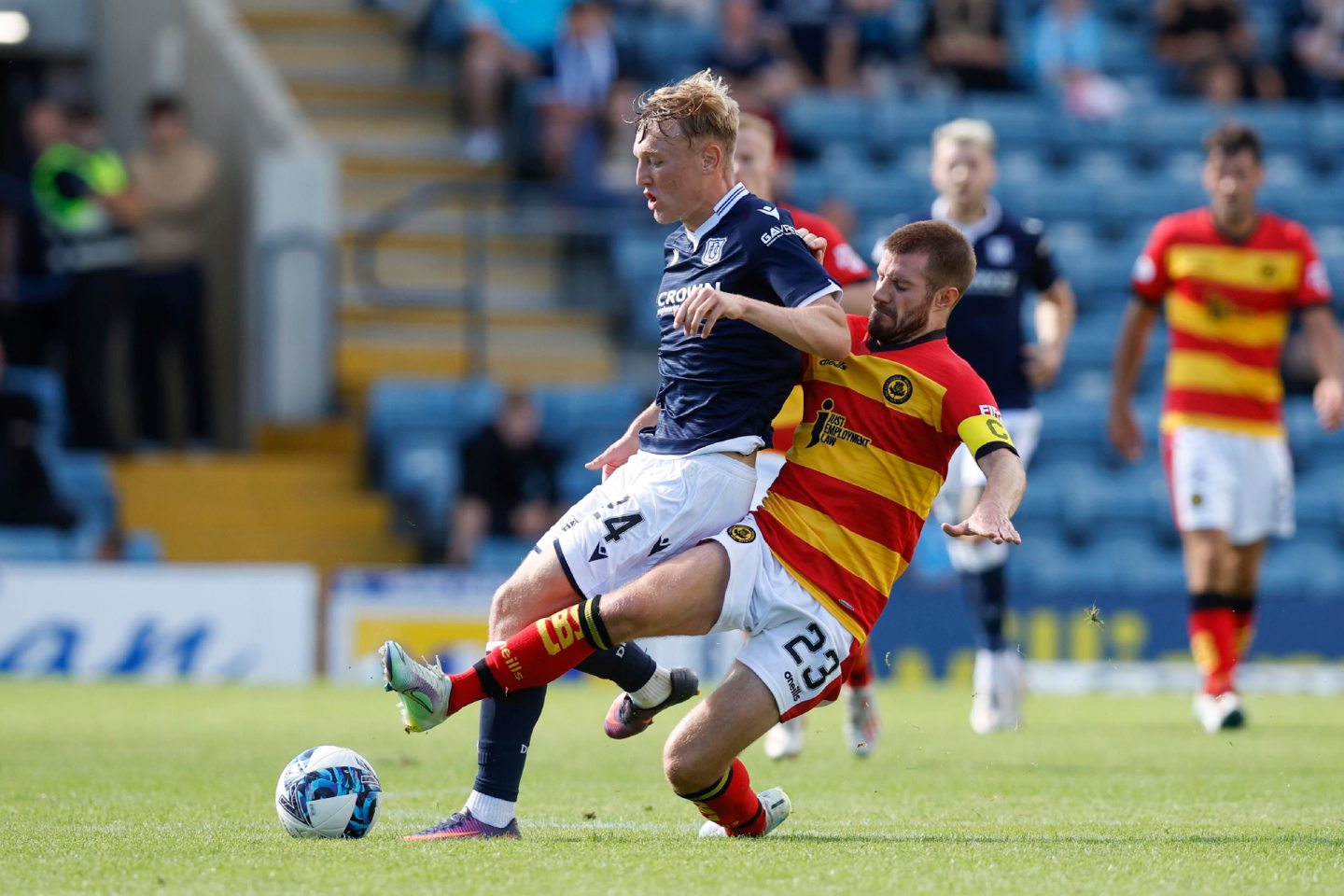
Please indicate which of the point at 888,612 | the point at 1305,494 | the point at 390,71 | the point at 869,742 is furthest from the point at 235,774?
the point at 390,71

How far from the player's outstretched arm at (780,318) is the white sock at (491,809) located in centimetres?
131

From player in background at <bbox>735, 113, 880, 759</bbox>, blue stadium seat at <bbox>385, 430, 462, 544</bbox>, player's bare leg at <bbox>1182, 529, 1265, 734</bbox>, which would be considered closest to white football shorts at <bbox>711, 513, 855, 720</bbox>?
player in background at <bbox>735, 113, 880, 759</bbox>

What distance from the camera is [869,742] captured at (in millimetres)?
7500

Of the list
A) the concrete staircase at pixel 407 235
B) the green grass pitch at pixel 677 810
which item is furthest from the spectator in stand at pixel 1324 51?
the green grass pitch at pixel 677 810

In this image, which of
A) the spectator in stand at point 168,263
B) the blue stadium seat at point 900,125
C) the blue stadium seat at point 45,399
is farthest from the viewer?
the blue stadium seat at point 900,125

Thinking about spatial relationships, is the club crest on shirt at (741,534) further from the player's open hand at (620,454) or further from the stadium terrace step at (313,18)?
the stadium terrace step at (313,18)

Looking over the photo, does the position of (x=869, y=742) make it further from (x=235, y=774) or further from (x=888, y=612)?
(x=888, y=612)

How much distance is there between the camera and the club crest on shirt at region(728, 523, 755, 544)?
5367mm

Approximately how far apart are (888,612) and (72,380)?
20.8 ft

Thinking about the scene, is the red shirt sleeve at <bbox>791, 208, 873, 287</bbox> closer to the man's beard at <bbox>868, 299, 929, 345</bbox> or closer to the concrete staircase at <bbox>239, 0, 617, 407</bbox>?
the man's beard at <bbox>868, 299, 929, 345</bbox>

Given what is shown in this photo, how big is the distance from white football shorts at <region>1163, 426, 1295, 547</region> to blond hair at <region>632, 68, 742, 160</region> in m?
4.13

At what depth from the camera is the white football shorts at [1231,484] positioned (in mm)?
8844

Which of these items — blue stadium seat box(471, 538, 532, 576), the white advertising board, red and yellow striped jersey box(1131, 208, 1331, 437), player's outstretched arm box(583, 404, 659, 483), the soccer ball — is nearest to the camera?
the soccer ball

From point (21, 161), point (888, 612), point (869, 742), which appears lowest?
point (888, 612)
